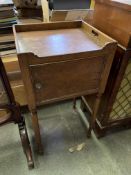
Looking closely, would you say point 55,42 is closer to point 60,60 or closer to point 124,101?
point 60,60

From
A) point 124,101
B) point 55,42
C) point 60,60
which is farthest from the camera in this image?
point 124,101

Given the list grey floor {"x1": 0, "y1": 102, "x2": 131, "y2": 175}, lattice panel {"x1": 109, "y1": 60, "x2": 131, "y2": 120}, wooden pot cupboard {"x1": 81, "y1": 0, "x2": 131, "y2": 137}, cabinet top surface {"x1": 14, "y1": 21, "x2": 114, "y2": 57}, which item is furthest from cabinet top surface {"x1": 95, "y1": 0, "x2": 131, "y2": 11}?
grey floor {"x1": 0, "y1": 102, "x2": 131, "y2": 175}

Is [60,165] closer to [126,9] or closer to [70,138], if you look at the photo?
[70,138]

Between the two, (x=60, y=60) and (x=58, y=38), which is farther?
(x=58, y=38)

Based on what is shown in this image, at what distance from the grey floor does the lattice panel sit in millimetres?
254

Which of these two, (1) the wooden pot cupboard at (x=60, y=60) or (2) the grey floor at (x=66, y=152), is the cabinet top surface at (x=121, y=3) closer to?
(1) the wooden pot cupboard at (x=60, y=60)

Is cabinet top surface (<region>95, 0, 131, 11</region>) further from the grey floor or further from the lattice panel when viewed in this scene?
the grey floor

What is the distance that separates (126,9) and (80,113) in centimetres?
110

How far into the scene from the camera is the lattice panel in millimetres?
1139

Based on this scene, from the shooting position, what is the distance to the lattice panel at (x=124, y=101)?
114cm

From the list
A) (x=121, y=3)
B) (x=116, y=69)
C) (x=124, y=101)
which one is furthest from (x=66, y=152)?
(x=121, y=3)

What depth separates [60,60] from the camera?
87 cm

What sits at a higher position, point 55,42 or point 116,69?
point 55,42

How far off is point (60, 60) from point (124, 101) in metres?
0.69
